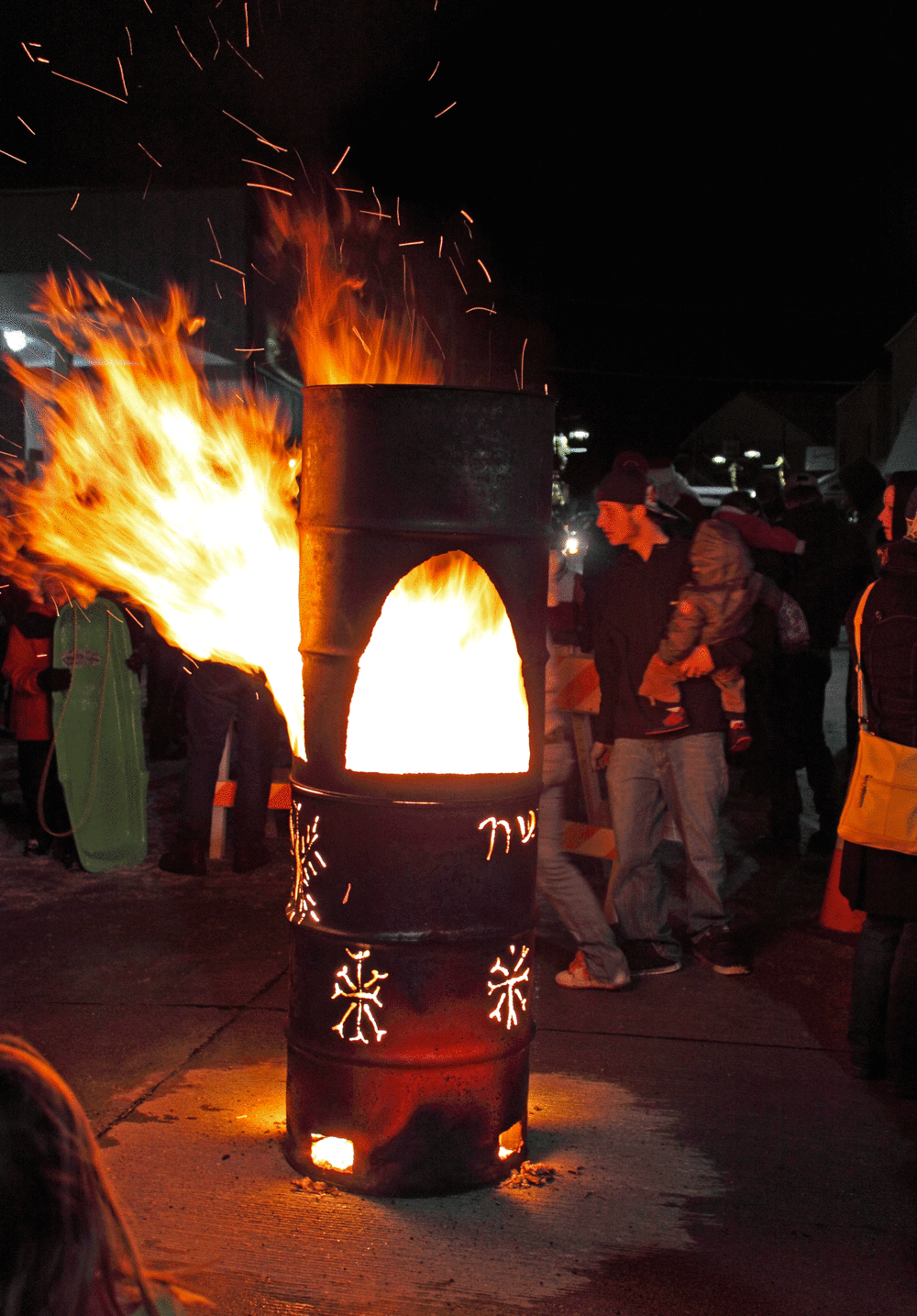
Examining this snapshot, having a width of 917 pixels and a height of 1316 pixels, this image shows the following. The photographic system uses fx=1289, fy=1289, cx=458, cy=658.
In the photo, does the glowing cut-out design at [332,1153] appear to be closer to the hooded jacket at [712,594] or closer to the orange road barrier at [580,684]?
the hooded jacket at [712,594]

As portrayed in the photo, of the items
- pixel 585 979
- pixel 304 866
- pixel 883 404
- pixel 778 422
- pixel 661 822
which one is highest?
pixel 778 422

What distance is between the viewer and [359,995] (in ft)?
12.0

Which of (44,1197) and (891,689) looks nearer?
(44,1197)

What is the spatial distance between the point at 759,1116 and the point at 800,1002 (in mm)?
1205

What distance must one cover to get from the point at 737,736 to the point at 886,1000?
1.37m

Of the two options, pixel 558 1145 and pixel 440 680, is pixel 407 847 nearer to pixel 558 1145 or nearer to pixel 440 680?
pixel 440 680

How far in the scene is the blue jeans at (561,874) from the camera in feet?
17.1

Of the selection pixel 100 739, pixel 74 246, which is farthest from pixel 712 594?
pixel 74 246

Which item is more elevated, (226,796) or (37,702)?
(37,702)

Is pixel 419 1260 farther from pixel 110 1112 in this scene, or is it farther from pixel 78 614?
pixel 78 614

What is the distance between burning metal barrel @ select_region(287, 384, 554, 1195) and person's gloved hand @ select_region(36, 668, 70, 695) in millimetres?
3852

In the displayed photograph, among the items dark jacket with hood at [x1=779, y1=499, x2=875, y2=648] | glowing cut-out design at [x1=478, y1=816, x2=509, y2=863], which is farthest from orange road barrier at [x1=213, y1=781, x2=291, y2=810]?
glowing cut-out design at [x1=478, y1=816, x2=509, y2=863]

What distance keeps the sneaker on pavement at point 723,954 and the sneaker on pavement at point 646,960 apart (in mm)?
174

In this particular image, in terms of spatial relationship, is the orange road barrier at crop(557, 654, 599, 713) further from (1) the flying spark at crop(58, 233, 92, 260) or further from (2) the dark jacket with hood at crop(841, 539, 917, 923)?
(1) the flying spark at crop(58, 233, 92, 260)
